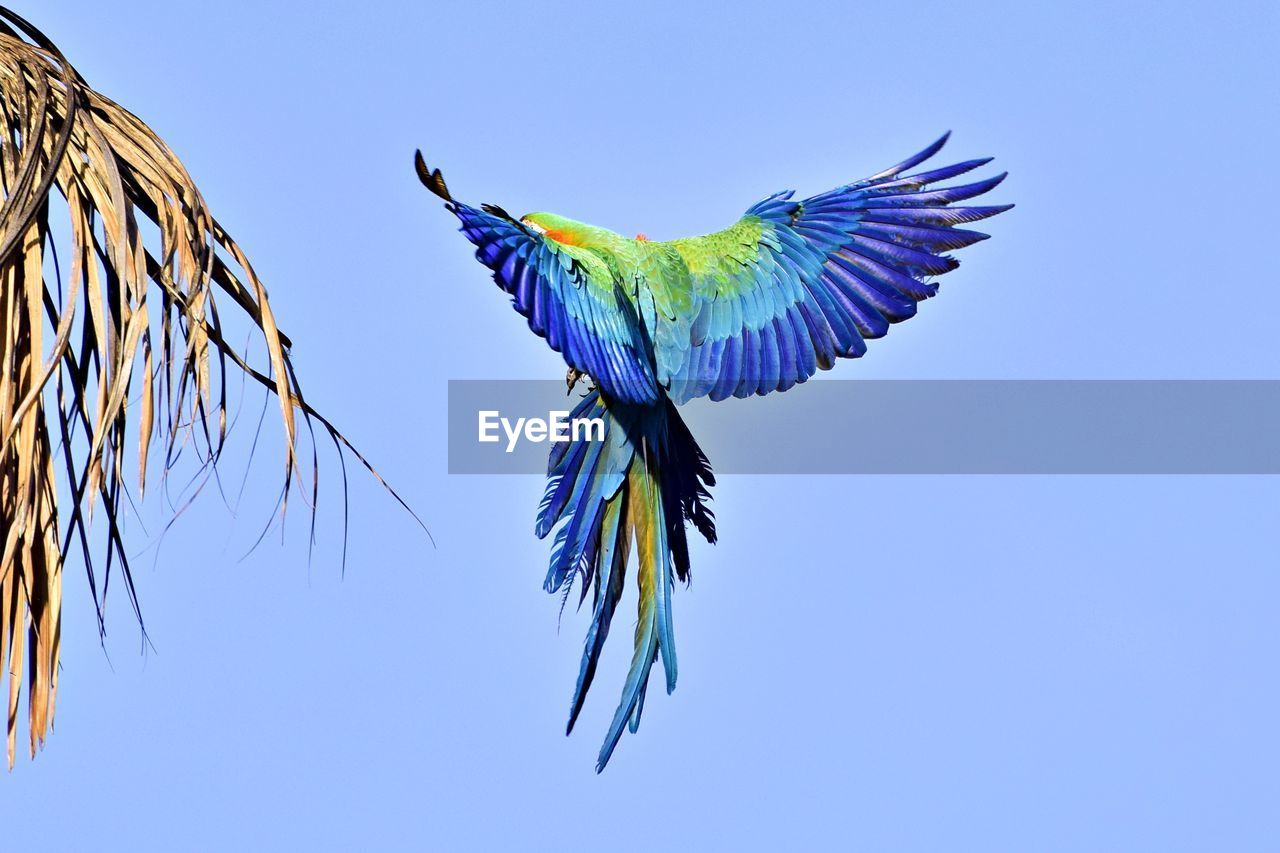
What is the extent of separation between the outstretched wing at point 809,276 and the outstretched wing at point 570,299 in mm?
143

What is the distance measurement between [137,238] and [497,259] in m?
1.43

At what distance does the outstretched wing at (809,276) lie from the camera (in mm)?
7566

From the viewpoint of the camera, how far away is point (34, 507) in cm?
584

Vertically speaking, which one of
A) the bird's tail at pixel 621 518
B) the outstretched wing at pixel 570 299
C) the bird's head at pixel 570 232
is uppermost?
the bird's head at pixel 570 232

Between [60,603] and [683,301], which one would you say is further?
[683,301]

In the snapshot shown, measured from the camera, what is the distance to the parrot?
7254mm

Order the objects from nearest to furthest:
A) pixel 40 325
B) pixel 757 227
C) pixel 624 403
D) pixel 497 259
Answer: pixel 40 325
pixel 497 259
pixel 624 403
pixel 757 227

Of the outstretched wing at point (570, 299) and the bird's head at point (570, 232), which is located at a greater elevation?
the bird's head at point (570, 232)

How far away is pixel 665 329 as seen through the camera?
7562mm

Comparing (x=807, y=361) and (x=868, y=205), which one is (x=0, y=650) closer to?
(x=807, y=361)

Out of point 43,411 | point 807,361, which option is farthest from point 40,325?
point 807,361

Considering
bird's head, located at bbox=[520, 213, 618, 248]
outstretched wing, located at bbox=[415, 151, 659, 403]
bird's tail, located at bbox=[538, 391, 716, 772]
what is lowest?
bird's tail, located at bbox=[538, 391, 716, 772]

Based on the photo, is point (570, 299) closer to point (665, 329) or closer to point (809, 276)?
point (665, 329)

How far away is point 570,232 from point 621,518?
3.41 ft
